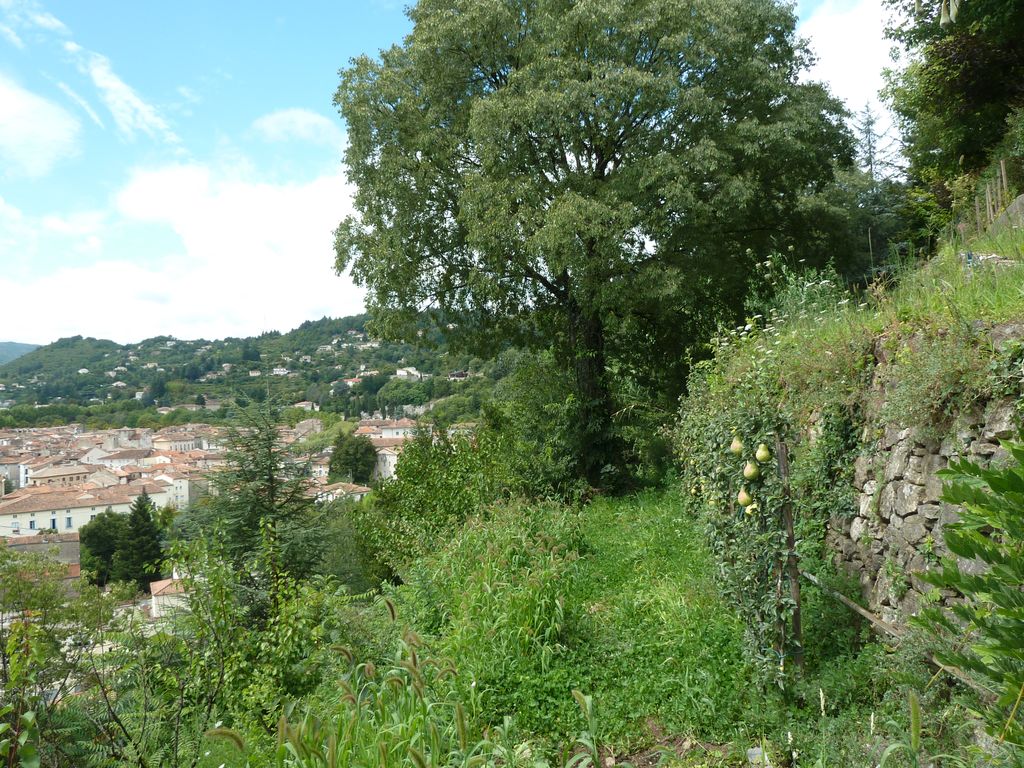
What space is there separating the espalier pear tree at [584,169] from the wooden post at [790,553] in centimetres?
624

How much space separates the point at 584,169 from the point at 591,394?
365cm

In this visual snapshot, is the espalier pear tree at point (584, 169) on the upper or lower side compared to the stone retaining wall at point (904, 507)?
upper

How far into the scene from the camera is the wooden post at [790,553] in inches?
139

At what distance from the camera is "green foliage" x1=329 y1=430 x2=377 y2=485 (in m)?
40.2

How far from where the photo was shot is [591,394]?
38.4ft

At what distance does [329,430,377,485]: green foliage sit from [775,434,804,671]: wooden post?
37206mm

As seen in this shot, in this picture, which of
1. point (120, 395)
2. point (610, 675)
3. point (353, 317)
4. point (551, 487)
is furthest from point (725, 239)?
point (120, 395)

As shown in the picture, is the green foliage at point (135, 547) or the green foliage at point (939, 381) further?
the green foliage at point (135, 547)

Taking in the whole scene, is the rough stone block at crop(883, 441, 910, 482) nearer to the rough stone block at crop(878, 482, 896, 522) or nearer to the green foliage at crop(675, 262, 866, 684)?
the rough stone block at crop(878, 482, 896, 522)

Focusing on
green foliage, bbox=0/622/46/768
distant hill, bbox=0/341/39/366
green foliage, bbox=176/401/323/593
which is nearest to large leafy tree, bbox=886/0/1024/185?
green foliage, bbox=176/401/323/593

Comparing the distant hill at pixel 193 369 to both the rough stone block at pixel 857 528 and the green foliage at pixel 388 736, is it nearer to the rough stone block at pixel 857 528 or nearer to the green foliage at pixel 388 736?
the rough stone block at pixel 857 528

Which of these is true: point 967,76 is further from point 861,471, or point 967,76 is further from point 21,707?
point 21,707

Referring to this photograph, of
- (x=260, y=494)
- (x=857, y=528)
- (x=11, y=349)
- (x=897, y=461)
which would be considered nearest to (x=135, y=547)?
(x=260, y=494)

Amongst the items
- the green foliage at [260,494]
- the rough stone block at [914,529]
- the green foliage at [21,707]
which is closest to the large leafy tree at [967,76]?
the rough stone block at [914,529]
